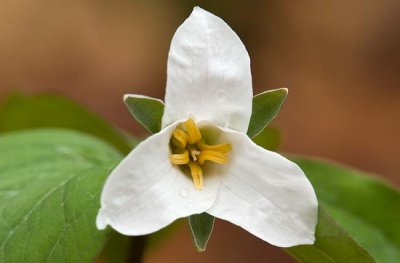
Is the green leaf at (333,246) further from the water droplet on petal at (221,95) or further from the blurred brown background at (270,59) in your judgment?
the blurred brown background at (270,59)

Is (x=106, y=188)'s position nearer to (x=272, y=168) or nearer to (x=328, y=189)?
(x=272, y=168)

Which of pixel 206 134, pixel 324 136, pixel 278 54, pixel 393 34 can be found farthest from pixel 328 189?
pixel 393 34

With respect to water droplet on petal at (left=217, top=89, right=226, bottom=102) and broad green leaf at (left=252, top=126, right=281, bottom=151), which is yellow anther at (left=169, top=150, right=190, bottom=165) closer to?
water droplet on petal at (left=217, top=89, right=226, bottom=102)

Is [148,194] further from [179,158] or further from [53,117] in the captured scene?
[53,117]

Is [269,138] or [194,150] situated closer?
[194,150]

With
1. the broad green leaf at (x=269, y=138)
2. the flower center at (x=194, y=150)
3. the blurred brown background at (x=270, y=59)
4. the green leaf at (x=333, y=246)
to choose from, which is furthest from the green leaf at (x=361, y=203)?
the blurred brown background at (x=270, y=59)

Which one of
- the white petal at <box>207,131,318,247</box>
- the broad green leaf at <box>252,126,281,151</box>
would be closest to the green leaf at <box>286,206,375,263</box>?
the white petal at <box>207,131,318,247</box>

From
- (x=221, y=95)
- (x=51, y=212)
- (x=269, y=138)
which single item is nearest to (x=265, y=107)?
(x=221, y=95)
